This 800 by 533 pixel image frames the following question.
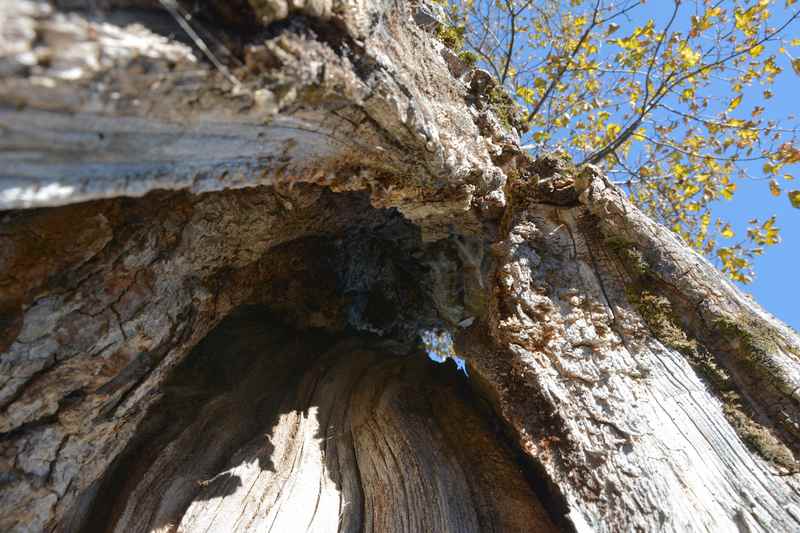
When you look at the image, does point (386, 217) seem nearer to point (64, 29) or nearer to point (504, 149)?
point (504, 149)

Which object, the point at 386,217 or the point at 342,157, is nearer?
the point at 342,157

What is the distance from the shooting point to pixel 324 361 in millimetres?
3150

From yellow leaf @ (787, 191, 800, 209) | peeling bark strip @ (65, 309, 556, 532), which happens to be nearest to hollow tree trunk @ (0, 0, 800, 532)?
peeling bark strip @ (65, 309, 556, 532)

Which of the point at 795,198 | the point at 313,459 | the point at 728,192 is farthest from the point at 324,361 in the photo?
the point at 728,192

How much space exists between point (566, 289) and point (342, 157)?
1.44m

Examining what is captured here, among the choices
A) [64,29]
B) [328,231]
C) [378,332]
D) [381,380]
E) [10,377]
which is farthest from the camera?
[378,332]

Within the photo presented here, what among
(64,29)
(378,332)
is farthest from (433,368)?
(64,29)

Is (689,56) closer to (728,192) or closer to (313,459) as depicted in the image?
(728,192)

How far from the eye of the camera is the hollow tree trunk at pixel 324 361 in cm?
110

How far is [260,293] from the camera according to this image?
10.0ft

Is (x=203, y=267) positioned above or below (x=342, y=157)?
below

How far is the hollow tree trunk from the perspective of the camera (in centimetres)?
110

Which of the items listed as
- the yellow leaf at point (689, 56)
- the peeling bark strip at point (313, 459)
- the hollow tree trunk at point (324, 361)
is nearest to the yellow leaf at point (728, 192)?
the yellow leaf at point (689, 56)

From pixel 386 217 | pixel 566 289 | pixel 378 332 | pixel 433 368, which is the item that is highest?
pixel 566 289
